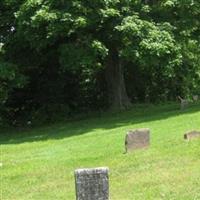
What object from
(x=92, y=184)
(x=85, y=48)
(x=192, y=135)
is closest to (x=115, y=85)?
(x=85, y=48)

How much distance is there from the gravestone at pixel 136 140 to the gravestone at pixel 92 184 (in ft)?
26.5

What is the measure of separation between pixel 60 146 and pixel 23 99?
493 inches

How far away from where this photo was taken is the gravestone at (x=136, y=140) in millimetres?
16031

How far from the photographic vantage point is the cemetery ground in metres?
11.8

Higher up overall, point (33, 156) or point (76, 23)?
point (76, 23)

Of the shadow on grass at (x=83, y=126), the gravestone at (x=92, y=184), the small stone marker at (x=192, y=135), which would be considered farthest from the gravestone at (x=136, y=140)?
the gravestone at (x=92, y=184)

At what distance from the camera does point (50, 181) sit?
13492mm

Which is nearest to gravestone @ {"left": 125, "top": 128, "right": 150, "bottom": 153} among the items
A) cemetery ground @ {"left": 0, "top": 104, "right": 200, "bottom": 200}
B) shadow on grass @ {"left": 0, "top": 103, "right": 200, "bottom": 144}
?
cemetery ground @ {"left": 0, "top": 104, "right": 200, "bottom": 200}

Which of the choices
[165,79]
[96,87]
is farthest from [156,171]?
[165,79]

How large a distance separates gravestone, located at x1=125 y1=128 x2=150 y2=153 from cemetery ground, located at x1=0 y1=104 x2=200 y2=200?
0.21m

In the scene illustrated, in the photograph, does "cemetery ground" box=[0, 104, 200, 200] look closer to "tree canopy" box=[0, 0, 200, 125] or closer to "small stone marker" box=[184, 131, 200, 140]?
"small stone marker" box=[184, 131, 200, 140]

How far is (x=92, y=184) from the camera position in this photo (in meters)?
7.94

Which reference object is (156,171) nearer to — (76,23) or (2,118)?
(76,23)

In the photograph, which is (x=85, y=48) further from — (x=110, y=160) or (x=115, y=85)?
(x=110, y=160)
